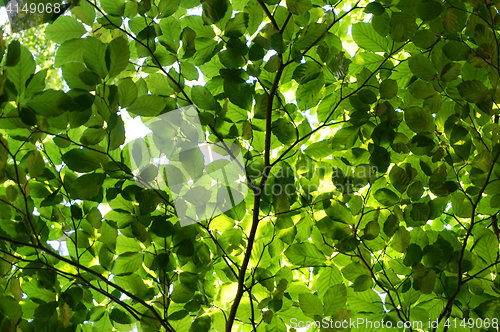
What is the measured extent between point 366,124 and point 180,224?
0.80 meters

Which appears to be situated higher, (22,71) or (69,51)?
(69,51)

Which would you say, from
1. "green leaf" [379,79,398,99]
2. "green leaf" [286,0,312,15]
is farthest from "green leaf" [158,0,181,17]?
"green leaf" [379,79,398,99]

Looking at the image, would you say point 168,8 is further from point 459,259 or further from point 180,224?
point 459,259

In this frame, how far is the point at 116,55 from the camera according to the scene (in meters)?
0.91

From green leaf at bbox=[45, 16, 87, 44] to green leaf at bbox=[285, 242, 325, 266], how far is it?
1071 mm

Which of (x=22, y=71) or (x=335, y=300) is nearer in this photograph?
(x=22, y=71)

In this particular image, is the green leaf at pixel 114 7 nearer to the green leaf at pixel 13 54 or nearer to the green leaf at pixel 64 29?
the green leaf at pixel 64 29

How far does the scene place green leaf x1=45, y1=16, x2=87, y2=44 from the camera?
1.10m

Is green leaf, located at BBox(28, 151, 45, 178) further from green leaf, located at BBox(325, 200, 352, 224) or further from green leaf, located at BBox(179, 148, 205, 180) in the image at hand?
green leaf, located at BBox(325, 200, 352, 224)

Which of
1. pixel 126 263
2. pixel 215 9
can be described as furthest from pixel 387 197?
pixel 126 263

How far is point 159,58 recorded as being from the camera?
47.1 inches

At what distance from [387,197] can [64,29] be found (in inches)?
49.8

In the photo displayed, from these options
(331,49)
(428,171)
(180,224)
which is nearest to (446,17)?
(331,49)

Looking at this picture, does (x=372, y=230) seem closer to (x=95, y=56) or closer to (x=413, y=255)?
(x=413, y=255)
